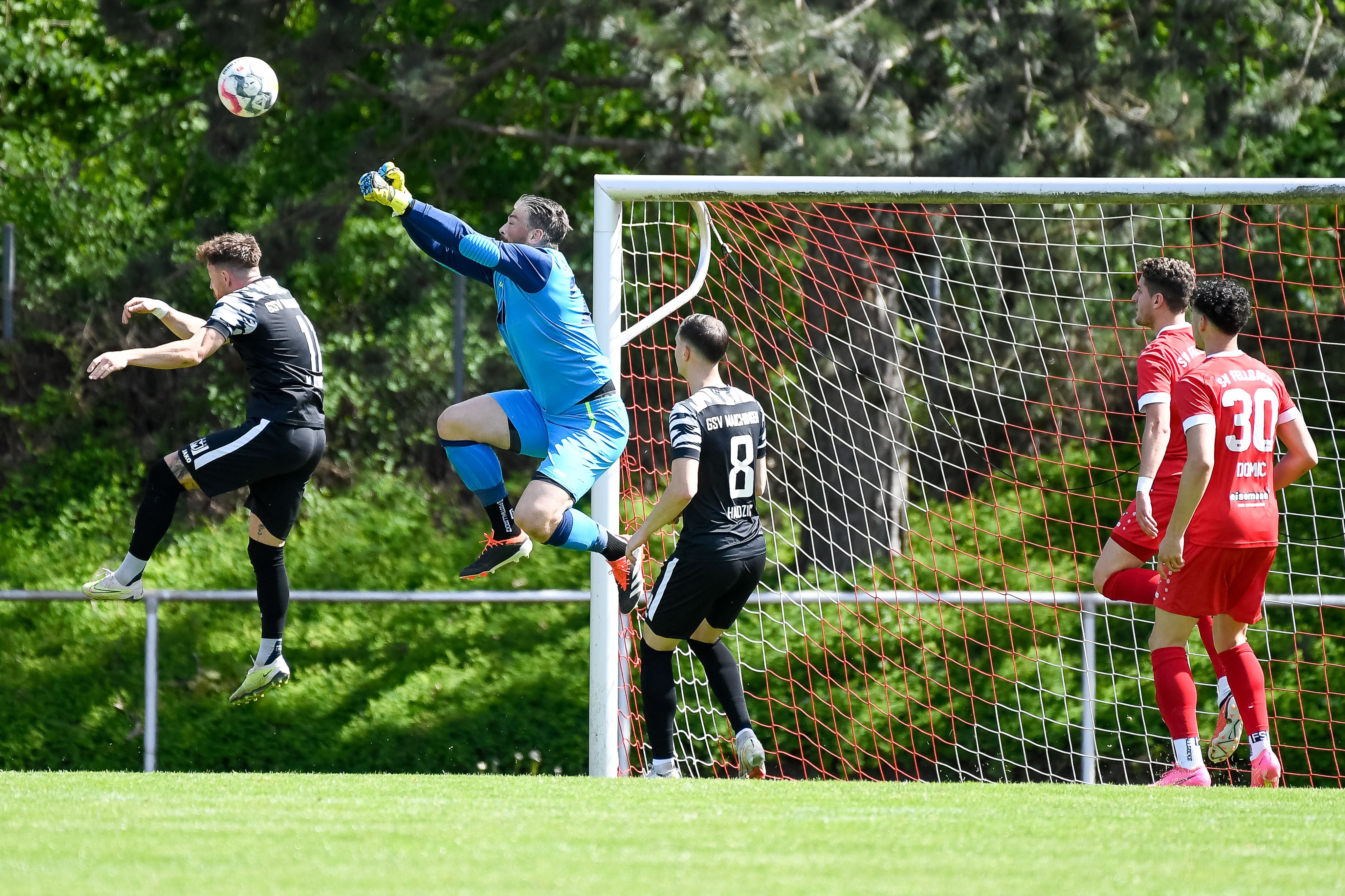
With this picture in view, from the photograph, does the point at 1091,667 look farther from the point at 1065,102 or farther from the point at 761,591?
the point at 1065,102

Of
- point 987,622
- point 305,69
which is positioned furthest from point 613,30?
point 987,622

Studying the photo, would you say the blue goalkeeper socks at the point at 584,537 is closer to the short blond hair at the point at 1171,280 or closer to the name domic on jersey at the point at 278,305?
the name domic on jersey at the point at 278,305

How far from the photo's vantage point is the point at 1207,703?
32.1ft

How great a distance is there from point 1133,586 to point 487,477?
299 cm

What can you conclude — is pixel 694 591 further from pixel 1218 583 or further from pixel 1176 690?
pixel 1218 583

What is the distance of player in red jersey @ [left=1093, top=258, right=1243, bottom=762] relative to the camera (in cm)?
664

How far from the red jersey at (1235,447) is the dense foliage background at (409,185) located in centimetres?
415

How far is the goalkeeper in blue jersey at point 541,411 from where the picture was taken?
22.2 feet

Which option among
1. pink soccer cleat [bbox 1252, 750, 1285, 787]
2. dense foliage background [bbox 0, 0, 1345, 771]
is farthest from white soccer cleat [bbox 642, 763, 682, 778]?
dense foliage background [bbox 0, 0, 1345, 771]

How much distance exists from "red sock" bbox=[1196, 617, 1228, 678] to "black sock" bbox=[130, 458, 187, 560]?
464 centimetres

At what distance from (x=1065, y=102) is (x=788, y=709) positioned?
187 inches

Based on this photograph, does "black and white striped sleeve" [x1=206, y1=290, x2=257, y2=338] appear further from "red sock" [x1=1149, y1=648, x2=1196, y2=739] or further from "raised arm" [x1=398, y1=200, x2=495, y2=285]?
"red sock" [x1=1149, y1=648, x2=1196, y2=739]

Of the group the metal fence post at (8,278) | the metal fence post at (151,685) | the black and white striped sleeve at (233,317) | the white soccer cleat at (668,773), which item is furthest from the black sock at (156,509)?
the metal fence post at (8,278)

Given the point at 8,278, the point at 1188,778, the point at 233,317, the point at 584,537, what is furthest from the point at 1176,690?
the point at 8,278
